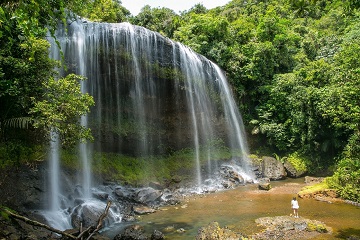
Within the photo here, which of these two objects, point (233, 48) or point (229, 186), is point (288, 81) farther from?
point (229, 186)

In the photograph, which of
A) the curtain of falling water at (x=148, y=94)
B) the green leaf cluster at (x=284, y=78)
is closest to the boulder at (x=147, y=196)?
the curtain of falling water at (x=148, y=94)

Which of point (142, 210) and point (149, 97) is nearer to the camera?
point (142, 210)

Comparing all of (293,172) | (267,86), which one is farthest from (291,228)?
(267,86)

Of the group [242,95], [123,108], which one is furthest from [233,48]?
[123,108]

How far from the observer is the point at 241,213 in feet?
40.0

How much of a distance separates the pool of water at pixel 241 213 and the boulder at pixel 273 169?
14.9ft

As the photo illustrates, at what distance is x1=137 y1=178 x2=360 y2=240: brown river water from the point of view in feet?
32.7

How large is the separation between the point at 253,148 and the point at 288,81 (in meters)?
6.00

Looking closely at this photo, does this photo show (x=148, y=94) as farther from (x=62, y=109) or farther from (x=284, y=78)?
(x=284, y=78)

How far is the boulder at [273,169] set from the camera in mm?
20812

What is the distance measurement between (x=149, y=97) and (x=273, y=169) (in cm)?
1001

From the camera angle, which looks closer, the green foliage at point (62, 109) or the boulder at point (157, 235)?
the boulder at point (157, 235)

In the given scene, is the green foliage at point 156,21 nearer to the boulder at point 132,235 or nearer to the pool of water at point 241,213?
the pool of water at point 241,213

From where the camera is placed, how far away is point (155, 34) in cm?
1981
